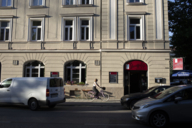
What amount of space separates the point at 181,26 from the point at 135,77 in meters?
9.37

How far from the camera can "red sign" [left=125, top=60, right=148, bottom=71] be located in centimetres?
1538

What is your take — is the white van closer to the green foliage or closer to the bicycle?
the bicycle

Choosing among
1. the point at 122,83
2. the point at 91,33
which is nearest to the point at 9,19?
the point at 91,33

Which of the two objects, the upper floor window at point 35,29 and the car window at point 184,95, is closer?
the car window at point 184,95

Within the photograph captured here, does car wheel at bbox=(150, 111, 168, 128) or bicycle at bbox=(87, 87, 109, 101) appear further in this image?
bicycle at bbox=(87, 87, 109, 101)

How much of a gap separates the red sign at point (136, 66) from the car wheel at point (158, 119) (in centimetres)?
941

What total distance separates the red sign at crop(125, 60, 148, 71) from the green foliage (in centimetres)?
666

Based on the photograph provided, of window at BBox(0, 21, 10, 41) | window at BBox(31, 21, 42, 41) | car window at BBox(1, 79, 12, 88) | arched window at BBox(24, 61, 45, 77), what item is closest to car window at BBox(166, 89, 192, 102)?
car window at BBox(1, 79, 12, 88)

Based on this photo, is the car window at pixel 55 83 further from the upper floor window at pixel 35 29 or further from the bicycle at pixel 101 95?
A: the upper floor window at pixel 35 29

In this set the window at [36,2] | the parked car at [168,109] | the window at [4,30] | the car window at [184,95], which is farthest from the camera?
the window at [4,30]

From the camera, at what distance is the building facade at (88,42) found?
15.3m

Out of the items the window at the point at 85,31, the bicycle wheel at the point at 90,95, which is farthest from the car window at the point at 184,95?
the window at the point at 85,31

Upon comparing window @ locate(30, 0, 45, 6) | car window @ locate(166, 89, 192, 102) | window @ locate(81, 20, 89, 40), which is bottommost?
car window @ locate(166, 89, 192, 102)

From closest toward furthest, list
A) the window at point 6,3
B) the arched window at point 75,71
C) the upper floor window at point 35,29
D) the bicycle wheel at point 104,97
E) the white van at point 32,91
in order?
the white van at point 32,91, the bicycle wheel at point 104,97, the arched window at point 75,71, the upper floor window at point 35,29, the window at point 6,3
